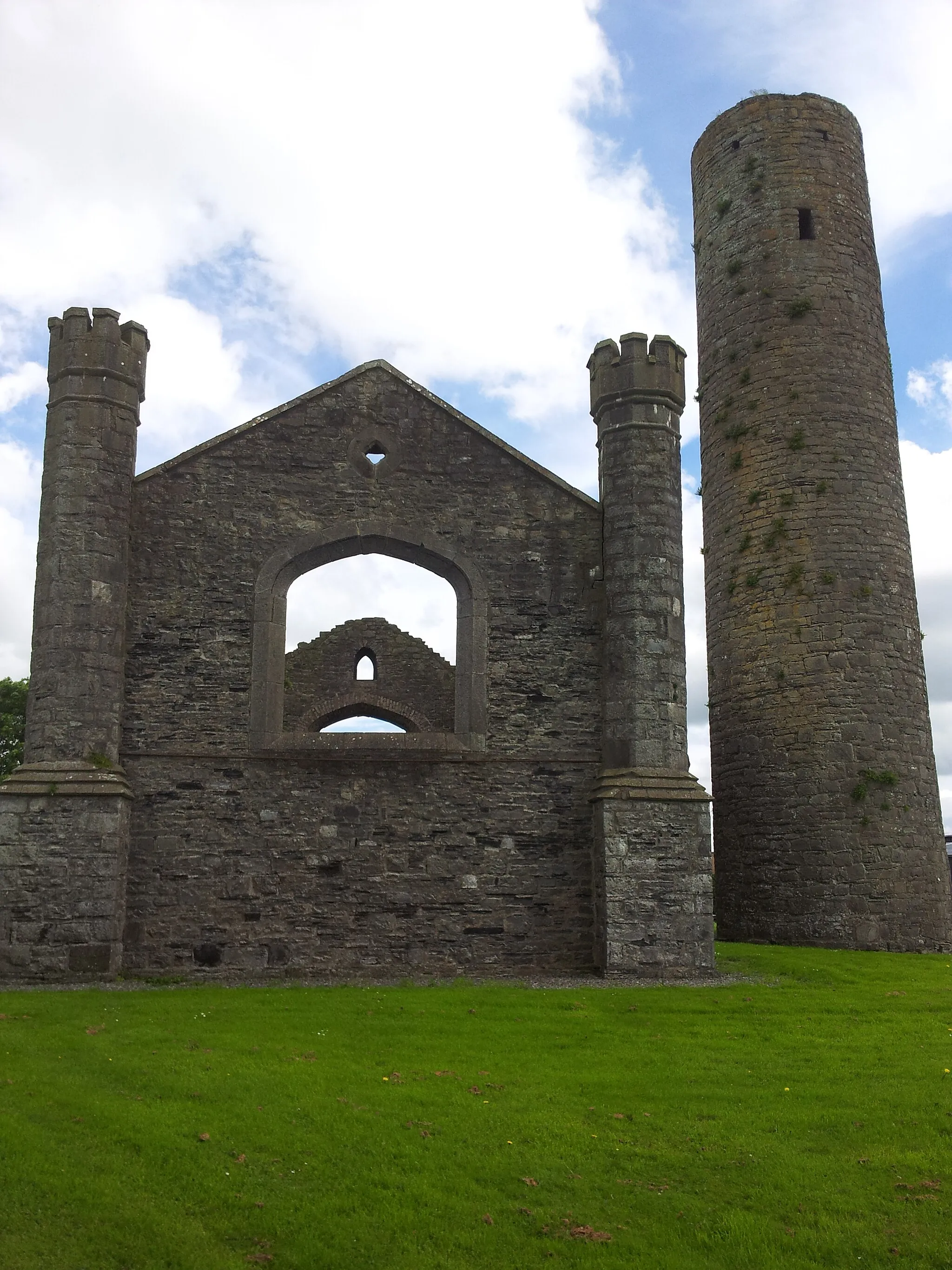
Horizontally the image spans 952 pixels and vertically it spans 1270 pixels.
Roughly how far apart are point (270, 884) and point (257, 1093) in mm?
5464

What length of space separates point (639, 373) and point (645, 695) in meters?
4.11

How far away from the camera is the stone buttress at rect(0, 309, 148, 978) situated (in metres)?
11.9

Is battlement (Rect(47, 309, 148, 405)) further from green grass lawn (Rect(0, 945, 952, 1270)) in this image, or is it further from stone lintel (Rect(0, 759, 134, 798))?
green grass lawn (Rect(0, 945, 952, 1270))

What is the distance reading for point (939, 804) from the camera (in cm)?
1750

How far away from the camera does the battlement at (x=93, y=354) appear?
13469mm

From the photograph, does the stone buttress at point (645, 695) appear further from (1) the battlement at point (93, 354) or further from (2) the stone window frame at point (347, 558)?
(1) the battlement at point (93, 354)

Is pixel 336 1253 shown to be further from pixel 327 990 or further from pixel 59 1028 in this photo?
pixel 327 990

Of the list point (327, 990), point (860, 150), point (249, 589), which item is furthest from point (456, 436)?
point (860, 150)

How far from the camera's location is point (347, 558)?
14.2 m

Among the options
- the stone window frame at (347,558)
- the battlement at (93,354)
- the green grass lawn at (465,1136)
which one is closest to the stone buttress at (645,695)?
the stone window frame at (347,558)

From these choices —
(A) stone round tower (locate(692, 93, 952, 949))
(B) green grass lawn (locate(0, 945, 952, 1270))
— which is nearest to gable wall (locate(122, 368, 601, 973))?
(B) green grass lawn (locate(0, 945, 952, 1270))

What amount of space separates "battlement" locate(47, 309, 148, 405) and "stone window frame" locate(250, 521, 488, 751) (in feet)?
9.23

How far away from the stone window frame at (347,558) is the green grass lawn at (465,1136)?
11.3 feet

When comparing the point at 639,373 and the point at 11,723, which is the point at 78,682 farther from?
the point at 11,723
